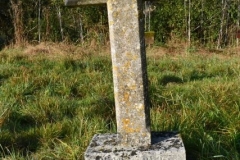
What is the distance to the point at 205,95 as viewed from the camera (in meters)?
4.40

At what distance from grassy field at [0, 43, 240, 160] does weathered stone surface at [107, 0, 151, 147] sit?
79 cm

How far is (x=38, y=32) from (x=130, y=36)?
1006cm

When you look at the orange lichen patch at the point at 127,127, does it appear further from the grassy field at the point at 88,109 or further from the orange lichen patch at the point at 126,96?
the grassy field at the point at 88,109

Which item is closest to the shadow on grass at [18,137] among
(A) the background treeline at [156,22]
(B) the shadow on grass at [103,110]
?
(B) the shadow on grass at [103,110]

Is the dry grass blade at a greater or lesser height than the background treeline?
lesser

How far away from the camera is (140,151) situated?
219 centimetres

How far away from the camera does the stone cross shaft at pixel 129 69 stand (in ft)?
7.10

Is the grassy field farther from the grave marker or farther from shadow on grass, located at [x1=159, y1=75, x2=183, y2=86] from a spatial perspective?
the grave marker

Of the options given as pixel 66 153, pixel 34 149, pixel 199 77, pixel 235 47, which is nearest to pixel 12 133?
pixel 34 149

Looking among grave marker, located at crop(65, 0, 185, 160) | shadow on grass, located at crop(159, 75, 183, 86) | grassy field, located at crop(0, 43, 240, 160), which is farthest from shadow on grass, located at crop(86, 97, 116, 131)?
grave marker, located at crop(65, 0, 185, 160)

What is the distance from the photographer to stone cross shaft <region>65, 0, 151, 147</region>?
7.10 ft

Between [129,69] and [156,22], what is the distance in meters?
9.56

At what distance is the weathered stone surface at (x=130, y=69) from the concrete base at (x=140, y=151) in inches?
2.7

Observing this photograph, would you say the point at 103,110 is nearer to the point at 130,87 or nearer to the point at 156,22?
the point at 130,87
